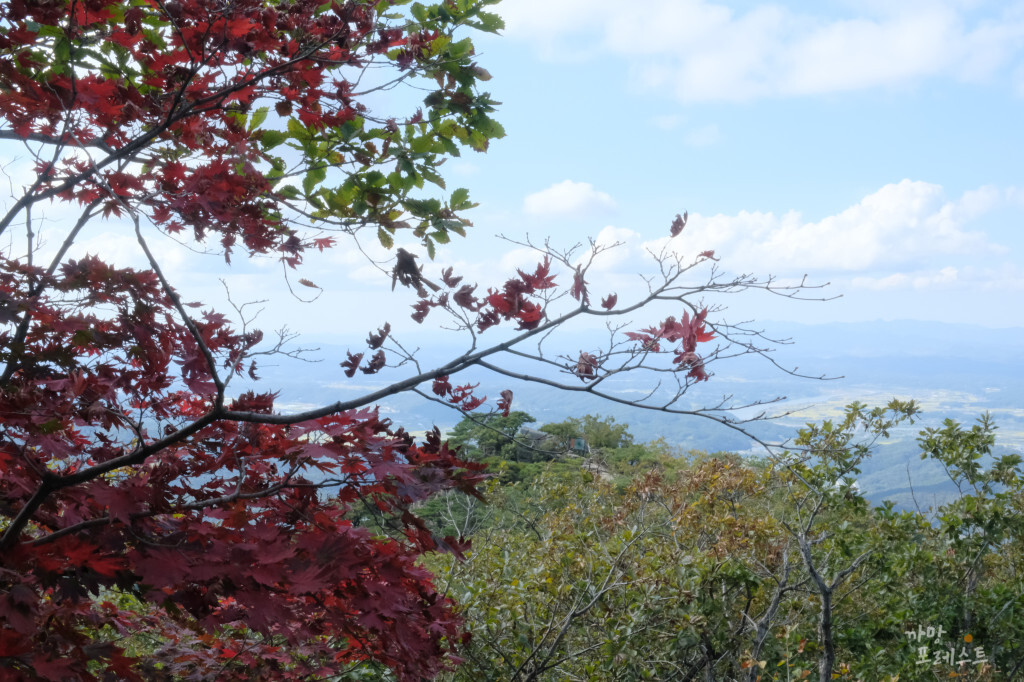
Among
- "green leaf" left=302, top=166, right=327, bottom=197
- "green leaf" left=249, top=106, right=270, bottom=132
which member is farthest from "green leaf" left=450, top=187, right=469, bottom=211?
"green leaf" left=249, top=106, right=270, bottom=132

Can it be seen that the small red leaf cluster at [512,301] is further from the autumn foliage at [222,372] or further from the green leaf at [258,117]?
the green leaf at [258,117]

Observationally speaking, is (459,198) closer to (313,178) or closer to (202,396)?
(313,178)

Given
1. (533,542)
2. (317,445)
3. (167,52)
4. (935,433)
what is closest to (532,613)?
(533,542)

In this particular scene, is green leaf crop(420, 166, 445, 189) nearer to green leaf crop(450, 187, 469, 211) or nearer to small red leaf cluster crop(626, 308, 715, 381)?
green leaf crop(450, 187, 469, 211)

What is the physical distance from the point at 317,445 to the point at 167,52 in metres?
1.95

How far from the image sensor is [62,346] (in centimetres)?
201

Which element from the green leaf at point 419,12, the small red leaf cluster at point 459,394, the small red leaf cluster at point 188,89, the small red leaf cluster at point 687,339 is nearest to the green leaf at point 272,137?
the small red leaf cluster at point 188,89

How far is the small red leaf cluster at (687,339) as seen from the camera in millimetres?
1731

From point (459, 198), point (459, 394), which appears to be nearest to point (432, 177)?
point (459, 198)

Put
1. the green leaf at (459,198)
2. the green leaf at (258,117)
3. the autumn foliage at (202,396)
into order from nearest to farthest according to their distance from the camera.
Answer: the autumn foliage at (202,396), the green leaf at (459,198), the green leaf at (258,117)

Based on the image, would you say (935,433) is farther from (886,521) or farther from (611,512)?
(611,512)

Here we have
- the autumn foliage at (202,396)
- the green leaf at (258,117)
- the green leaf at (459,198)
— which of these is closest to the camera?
the autumn foliage at (202,396)

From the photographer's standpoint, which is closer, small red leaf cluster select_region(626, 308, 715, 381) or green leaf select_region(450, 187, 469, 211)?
small red leaf cluster select_region(626, 308, 715, 381)

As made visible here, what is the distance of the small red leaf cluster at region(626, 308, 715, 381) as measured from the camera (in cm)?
173
